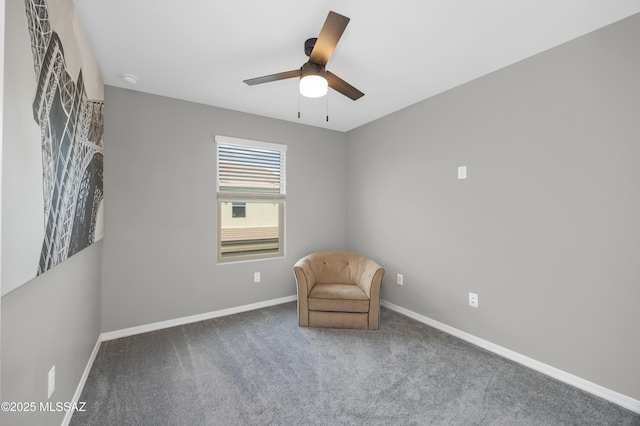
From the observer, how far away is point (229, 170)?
3.55 metres

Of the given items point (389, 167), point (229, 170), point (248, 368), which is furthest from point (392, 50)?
point (248, 368)

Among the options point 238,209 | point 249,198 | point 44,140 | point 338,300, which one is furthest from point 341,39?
point 338,300

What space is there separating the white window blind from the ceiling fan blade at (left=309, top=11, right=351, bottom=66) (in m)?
1.94

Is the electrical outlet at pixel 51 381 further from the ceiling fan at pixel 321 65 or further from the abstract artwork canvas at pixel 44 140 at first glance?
the ceiling fan at pixel 321 65

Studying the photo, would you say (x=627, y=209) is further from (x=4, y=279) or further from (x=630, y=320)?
(x=4, y=279)

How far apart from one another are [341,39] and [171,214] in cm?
250

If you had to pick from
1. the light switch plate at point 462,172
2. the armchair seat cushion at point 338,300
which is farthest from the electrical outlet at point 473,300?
the light switch plate at point 462,172

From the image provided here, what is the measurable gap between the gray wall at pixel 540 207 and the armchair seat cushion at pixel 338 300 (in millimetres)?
768

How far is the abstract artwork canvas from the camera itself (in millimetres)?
989

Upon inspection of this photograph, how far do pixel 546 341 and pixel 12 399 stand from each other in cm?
327

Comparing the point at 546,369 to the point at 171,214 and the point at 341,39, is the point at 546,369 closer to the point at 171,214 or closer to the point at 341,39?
the point at 341,39

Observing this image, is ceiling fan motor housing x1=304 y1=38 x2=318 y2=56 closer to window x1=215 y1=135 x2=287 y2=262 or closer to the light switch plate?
window x1=215 y1=135 x2=287 y2=262

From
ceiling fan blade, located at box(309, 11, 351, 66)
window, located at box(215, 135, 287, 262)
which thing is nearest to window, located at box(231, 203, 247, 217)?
window, located at box(215, 135, 287, 262)

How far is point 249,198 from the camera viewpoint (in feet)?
11.9
